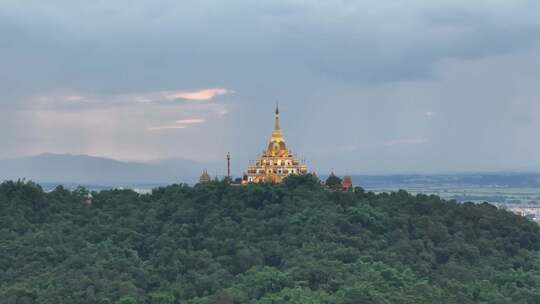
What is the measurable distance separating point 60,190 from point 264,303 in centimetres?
2971

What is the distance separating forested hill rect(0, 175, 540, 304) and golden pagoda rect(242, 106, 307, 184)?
43.3ft

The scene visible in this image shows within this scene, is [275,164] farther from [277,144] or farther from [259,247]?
[259,247]

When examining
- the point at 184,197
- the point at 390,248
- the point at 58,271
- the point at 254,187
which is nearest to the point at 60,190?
the point at 184,197

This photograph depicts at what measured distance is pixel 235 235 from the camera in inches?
2459

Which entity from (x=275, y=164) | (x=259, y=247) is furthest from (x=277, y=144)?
(x=259, y=247)

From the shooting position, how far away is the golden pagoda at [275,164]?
88000 millimetres

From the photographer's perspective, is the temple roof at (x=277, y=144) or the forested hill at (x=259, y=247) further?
the temple roof at (x=277, y=144)

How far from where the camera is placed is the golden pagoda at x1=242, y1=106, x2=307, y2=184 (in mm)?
88000

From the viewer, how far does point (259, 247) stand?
198 feet

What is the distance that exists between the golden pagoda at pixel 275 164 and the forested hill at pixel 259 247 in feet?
43.3

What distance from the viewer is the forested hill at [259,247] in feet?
171

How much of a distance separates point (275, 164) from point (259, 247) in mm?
28811

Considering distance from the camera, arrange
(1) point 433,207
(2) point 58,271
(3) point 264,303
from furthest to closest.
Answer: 1. (1) point 433,207
2. (2) point 58,271
3. (3) point 264,303

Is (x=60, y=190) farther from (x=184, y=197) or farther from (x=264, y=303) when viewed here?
(x=264, y=303)
